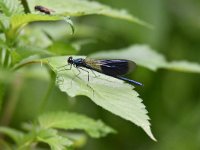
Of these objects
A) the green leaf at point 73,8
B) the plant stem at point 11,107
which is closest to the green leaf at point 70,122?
the green leaf at point 73,8

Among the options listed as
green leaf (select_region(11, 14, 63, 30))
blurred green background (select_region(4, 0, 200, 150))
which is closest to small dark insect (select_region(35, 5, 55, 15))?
green leaf (select_region(11, 14, 63, 30))

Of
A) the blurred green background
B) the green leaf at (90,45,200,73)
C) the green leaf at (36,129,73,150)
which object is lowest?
the blurred green background

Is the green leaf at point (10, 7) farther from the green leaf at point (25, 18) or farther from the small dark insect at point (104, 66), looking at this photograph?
the small dark insect at point (104, 66)

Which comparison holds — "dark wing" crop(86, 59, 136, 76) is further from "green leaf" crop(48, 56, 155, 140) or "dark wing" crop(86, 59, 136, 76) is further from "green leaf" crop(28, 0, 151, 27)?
"green leaf" crop(28, 0, 151, 27)

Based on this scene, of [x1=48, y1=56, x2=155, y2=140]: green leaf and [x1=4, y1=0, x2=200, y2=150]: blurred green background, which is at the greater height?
[x1=48, y1=56, x2=155, y2=140]: green leaf

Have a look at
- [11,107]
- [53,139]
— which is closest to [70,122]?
[53,139]

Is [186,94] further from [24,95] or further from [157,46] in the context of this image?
[24,95]
